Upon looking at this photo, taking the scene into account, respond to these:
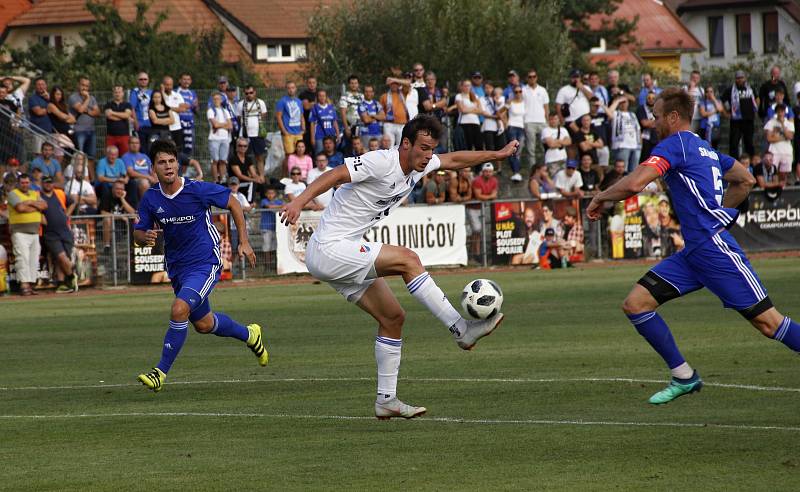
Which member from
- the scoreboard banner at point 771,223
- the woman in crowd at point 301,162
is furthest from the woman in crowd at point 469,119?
the scoreboard banner at point 771,223

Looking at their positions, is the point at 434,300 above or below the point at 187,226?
below

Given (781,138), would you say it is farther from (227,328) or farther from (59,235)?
(227,328)

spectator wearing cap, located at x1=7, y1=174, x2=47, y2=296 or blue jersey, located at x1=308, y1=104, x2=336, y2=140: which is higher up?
blue jersey, located at x1=308, y1=104, x2=336, y2=140

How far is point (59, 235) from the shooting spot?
2341cm

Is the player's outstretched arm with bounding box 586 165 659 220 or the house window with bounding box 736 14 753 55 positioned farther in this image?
the house window with bounding box 736 14 753 55

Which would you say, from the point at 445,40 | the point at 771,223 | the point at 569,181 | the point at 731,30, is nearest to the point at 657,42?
the point at 731,30

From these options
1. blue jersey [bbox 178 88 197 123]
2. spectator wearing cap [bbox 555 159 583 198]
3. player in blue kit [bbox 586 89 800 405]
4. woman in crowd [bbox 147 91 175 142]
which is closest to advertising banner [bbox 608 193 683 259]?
spectator wearing cap [bbox 555 159 583 198]

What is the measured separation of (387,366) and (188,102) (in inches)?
708

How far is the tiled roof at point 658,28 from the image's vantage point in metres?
82.9

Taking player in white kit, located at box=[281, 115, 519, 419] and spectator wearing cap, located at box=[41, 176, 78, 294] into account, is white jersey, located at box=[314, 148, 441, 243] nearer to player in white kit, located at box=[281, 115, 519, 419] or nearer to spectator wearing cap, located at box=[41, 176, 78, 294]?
player in white kit, located at box=[281, 115, 519, 419]

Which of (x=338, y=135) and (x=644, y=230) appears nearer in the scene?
(x=338, y=135)

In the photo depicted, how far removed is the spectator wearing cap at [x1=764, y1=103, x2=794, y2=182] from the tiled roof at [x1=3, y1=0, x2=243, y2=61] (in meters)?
41.9

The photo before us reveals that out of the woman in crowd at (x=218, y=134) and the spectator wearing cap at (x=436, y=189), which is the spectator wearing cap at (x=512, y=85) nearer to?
the spectator wearing cap at (x=436, y=189)

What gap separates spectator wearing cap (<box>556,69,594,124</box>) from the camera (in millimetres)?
28734
